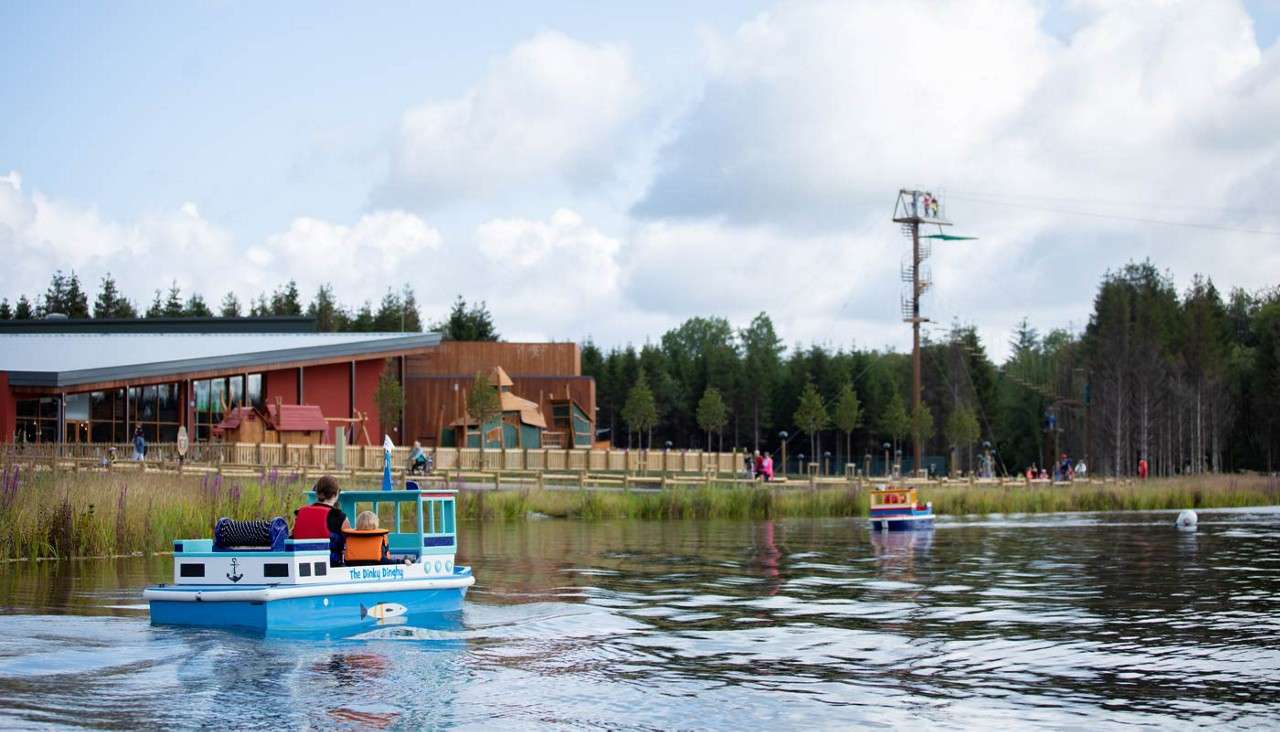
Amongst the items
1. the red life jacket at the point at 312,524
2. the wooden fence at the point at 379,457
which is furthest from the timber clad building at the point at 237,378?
the red life jacket at the point at 312,524

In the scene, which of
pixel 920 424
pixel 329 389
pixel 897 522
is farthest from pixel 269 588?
pixel 920 424

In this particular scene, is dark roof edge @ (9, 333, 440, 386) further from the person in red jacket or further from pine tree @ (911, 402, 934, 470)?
the person in red jacket

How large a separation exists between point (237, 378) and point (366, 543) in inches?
1726

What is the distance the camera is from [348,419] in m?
60.4

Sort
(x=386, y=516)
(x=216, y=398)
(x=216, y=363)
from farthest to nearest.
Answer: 1. (x=216, y=398)
2. (x=216, y=363)
3. (x=386, y=516)

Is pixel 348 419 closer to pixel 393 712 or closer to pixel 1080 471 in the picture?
pixel 1080 471

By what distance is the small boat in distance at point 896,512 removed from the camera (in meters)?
40.1

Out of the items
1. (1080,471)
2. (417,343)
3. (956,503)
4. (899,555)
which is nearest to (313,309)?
(417,343)

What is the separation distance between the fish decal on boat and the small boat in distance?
2399 centimetres

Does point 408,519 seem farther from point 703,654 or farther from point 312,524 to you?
point 703,654

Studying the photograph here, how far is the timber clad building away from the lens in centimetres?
5231

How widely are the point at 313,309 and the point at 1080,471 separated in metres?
72.2

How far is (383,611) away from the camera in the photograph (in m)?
17.9

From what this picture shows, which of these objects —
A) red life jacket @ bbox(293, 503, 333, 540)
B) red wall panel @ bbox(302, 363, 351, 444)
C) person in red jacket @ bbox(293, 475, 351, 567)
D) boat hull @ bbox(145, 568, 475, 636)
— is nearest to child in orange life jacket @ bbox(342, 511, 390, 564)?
person in red jacket @ bbox(293, 475, 351, 567)
